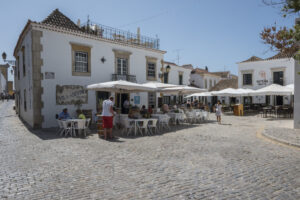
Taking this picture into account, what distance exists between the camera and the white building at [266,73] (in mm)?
24812

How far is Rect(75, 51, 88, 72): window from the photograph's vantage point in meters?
13.4

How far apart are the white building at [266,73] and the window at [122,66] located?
17242 mm

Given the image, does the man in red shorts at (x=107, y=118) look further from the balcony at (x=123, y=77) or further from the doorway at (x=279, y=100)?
the doorway at (x=279, y=100)

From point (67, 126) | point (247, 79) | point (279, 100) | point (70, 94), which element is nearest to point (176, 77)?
point (247, 79)

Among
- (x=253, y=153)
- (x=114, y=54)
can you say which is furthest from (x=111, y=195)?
(x=114, y=54)

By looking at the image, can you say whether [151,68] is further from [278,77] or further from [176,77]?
[278,77]

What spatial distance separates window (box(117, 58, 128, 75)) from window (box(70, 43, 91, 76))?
2.31 m

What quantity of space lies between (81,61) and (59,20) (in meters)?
3.35

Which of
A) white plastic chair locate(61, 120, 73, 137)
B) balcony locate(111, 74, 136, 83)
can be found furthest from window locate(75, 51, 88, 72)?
white plastic chair locate(61, 120, 73, 137)

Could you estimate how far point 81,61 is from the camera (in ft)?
44.7

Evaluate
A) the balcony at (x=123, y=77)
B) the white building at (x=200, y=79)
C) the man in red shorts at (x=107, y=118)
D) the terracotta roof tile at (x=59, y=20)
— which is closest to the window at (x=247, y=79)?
the white building at (x=200, y=79)

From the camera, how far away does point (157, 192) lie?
394 centimetres

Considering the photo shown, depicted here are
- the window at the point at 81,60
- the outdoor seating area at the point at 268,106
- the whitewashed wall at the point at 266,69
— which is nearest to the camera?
the window at the point at 81,60

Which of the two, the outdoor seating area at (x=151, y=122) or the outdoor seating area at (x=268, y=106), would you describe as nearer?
the outdoor seating area at (x=151, y=122)
